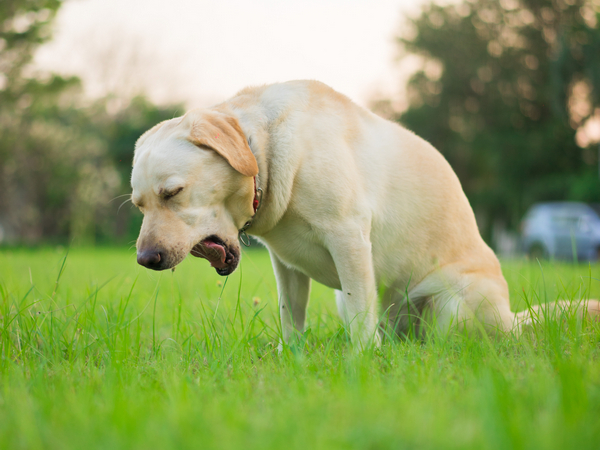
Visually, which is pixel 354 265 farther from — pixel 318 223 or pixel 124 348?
pixel 124 348

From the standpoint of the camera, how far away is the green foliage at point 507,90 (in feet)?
69.1

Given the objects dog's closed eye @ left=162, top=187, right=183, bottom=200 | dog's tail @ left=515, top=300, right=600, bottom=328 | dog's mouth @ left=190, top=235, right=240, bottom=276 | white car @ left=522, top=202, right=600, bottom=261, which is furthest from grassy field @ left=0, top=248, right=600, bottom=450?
white car @ left=522, top=202, right=600, bottom=261

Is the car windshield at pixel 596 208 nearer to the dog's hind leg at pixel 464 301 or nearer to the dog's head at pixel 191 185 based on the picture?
the dog's hind leg at pixel 464 301

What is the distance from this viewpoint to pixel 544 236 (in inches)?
493

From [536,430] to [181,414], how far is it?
95cm

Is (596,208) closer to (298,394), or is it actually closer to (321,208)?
(321,208)

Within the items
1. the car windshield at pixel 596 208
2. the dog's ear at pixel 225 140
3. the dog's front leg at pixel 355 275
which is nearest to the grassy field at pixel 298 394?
the dog's front leg at pixel 355 275

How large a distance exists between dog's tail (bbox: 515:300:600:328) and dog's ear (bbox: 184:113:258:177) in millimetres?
1562

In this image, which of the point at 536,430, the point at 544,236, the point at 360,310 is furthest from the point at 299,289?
the point at 544,236

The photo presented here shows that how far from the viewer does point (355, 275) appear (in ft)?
7.78

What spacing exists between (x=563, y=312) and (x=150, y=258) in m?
2.01

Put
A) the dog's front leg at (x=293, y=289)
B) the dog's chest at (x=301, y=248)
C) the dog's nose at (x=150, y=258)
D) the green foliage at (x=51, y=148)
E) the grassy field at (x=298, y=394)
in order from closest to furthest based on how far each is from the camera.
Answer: the grassy field at (x=298, y=394) < the dog's nose at (x=150, y=258) < the dog's chest at (x=301, y=248) < the dog's front leg at (x=293, y=289) < the green foliage at (x=51, y=148)

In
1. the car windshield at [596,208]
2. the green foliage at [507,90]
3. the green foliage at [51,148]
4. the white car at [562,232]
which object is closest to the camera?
the white car at [562,232]

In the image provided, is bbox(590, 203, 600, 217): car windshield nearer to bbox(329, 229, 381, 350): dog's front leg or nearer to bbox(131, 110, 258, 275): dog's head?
bbox(329, 229, 381, 350): dog's front leg
